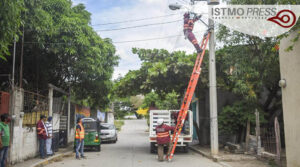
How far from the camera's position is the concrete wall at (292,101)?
830 centimetres

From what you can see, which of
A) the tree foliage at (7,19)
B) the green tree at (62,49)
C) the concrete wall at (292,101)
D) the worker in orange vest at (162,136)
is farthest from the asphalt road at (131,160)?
the tree foliage at (7,19)

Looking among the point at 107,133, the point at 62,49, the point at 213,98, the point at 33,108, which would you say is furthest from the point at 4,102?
the point at 107,133

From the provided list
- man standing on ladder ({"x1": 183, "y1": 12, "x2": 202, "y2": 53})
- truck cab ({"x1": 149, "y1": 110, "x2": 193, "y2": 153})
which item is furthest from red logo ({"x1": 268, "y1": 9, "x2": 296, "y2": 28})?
truck cab ({"x1": 149, "y1": 110, "x2": 193, "y2": 153})

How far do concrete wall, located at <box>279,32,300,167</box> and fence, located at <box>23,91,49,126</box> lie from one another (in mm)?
9529

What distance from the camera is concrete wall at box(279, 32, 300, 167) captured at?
830 cm

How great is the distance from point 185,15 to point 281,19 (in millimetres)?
5374

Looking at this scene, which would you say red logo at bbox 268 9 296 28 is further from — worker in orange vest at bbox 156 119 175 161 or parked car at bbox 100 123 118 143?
parked car at bbox 100 123 118 143

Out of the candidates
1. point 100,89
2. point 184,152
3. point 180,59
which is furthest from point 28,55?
point 184,152

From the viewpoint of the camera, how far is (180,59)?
1516 centimetres

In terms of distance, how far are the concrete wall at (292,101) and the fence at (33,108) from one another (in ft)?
31.3

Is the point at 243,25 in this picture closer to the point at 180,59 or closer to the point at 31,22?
the point at 180,59

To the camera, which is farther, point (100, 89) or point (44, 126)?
point (100, 89)

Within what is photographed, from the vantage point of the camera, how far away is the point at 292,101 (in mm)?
8523

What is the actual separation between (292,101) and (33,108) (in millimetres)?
10361
